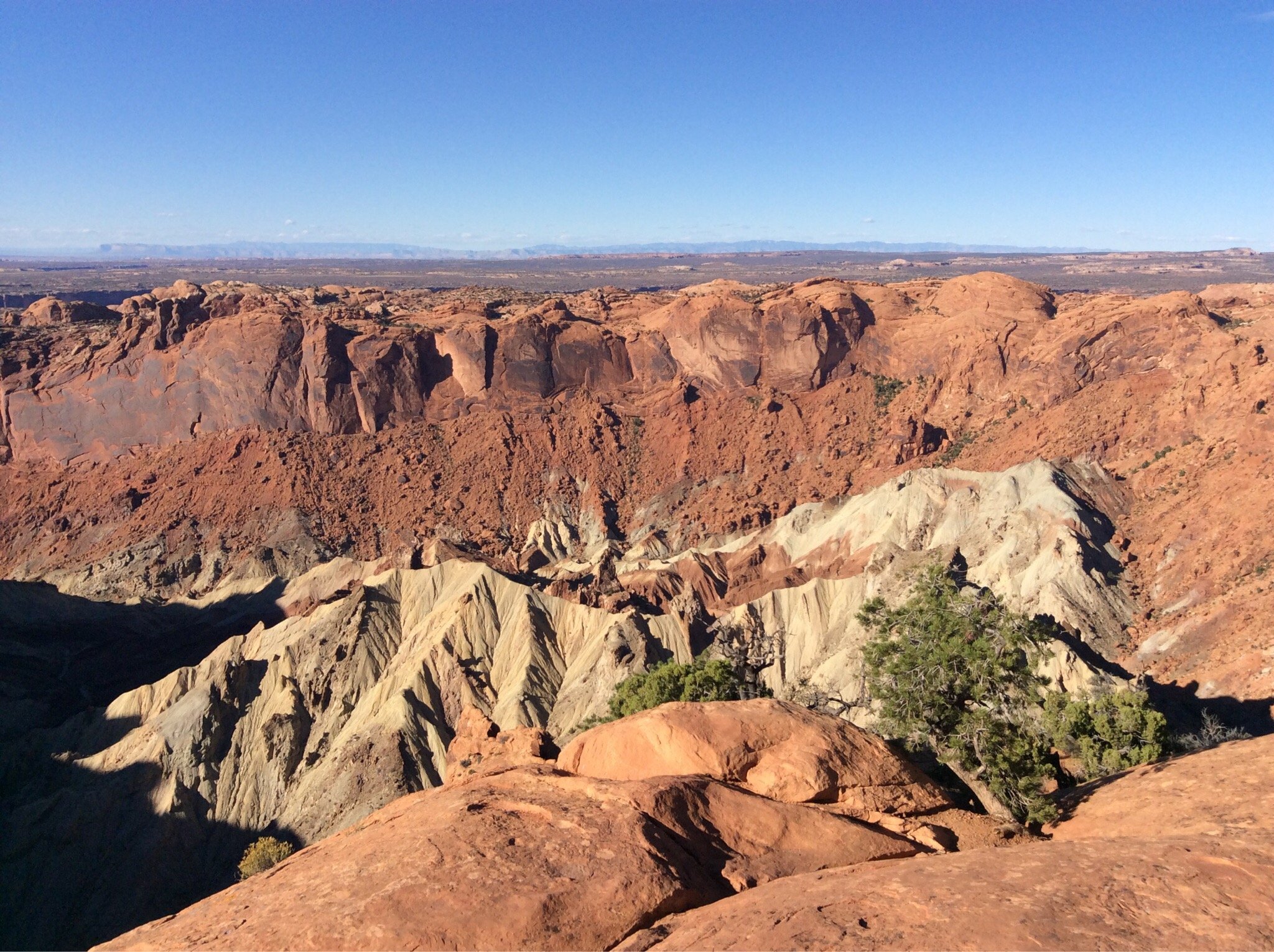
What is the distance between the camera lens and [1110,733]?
2450 cm

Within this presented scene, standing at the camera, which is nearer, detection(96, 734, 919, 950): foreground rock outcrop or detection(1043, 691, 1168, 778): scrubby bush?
detection(96, 734, 919, 950): foreground rock outcrop

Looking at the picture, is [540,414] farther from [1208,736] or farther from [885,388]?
[1208,736]

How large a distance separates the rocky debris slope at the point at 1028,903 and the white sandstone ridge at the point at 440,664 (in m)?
15.4

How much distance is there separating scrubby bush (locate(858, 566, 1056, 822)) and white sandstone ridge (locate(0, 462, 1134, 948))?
27.7 feet

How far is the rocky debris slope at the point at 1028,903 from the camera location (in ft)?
31.8

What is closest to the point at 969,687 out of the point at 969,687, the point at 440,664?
the point at 969,687

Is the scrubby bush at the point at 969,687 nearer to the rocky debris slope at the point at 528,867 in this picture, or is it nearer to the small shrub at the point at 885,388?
the rocky debris slope at the point at 528,867

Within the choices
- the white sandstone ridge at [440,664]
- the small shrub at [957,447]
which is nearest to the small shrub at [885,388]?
the small shrub at [957,447]

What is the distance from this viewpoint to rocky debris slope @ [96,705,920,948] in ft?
35.6

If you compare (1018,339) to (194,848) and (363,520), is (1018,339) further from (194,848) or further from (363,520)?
(194,848)

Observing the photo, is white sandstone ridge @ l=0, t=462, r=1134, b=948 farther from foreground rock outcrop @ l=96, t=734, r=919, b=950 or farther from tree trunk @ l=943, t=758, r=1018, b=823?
foreground rock outcrop @ l=96, t=734, r=919, b=950

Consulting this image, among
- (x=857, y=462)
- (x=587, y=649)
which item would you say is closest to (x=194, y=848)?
(x=587, y=649)

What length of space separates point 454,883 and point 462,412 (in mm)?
60713

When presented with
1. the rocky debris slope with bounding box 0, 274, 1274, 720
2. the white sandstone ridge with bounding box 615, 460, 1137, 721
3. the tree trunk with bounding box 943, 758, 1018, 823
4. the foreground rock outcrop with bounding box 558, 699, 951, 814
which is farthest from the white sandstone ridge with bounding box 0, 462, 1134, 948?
the foreground rock outcrop with bounding box 558, 699, 951, 814
